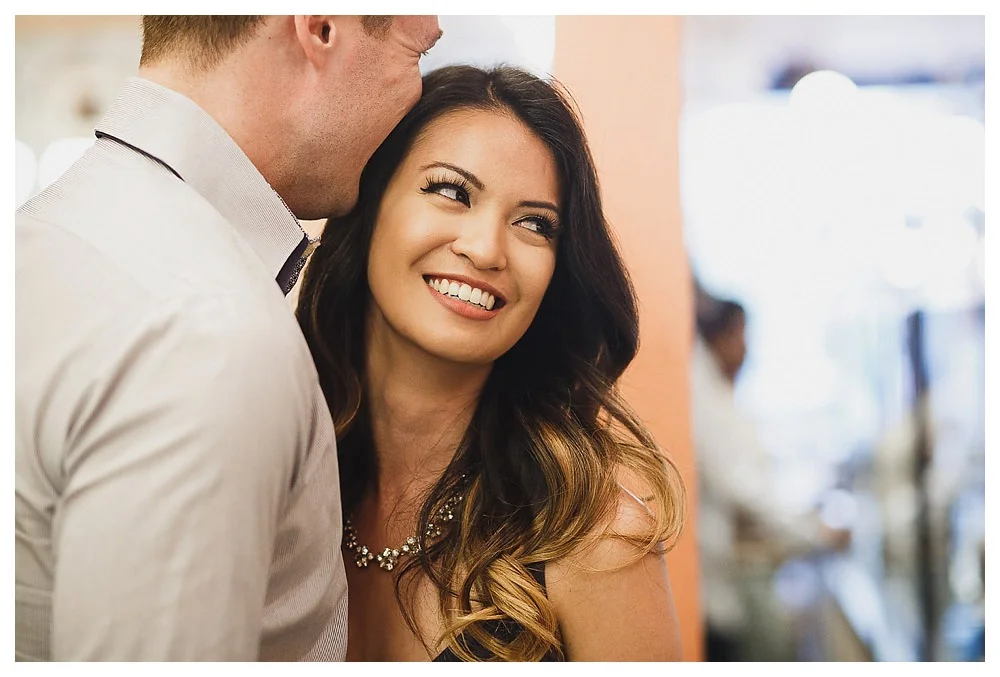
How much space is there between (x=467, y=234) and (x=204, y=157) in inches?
18.2

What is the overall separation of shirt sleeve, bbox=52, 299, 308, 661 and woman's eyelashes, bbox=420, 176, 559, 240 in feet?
1.83

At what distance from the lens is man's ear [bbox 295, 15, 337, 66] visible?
149cm

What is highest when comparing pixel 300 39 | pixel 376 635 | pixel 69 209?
pixel 300 39

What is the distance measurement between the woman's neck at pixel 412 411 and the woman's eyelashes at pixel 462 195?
0.89 feet

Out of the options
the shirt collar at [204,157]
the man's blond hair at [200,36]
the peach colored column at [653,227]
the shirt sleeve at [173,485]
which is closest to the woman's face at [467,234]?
the peach colored column at [653,227]

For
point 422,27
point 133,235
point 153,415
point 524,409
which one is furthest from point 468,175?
point 153,415

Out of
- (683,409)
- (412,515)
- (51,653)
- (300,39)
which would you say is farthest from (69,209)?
(683,409)

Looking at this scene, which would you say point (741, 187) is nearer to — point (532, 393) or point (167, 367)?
point (532, 393)

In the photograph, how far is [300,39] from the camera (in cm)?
149

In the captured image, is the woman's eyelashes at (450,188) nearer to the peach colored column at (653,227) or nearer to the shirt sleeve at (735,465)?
the peach colored column at (653,227)

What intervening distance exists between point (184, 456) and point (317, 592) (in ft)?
1.39

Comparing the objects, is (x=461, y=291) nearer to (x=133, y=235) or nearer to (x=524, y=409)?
(x=524, y=409)

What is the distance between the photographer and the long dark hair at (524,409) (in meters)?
1.61

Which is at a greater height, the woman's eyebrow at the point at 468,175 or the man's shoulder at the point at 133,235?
the woman's eyebrow at the point at 468,175
